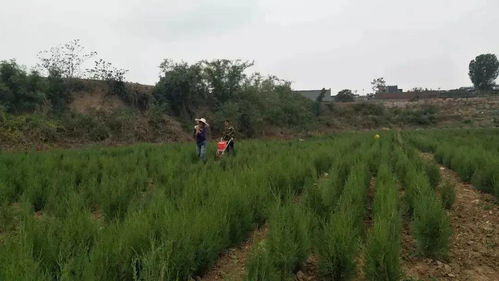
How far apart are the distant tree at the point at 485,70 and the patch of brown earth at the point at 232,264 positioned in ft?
321

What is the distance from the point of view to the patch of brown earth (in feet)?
12.7

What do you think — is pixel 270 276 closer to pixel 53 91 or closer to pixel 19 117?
pixel 19 117

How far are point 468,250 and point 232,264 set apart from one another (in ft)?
9.40

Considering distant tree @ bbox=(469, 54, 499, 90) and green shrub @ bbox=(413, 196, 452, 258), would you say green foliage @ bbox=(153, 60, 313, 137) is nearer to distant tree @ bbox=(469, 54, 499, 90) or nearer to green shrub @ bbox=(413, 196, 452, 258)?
green shrub @ bbox=(413, 196, 452, 258)

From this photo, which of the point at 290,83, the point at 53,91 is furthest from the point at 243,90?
the point at 53,91

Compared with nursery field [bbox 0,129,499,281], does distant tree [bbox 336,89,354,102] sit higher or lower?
higher

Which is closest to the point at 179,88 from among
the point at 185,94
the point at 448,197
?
the point at 185,94

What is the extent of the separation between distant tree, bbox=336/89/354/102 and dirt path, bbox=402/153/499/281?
5775cm

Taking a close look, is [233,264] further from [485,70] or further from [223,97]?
[485,70]

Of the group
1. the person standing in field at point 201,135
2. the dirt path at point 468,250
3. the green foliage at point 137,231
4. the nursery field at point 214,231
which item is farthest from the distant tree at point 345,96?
the green foliage at point 137,231

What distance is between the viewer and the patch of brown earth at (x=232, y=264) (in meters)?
3.89

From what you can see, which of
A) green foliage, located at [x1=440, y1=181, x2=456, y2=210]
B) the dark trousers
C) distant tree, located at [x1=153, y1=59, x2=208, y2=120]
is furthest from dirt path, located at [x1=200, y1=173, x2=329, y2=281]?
distant tree, located at [x1=153, y1=59, x2=208, y2=120]

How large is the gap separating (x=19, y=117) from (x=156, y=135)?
8.03 metres

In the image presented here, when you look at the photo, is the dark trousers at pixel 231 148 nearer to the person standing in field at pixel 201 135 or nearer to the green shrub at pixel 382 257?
the person standing in field at pixel 201 135
